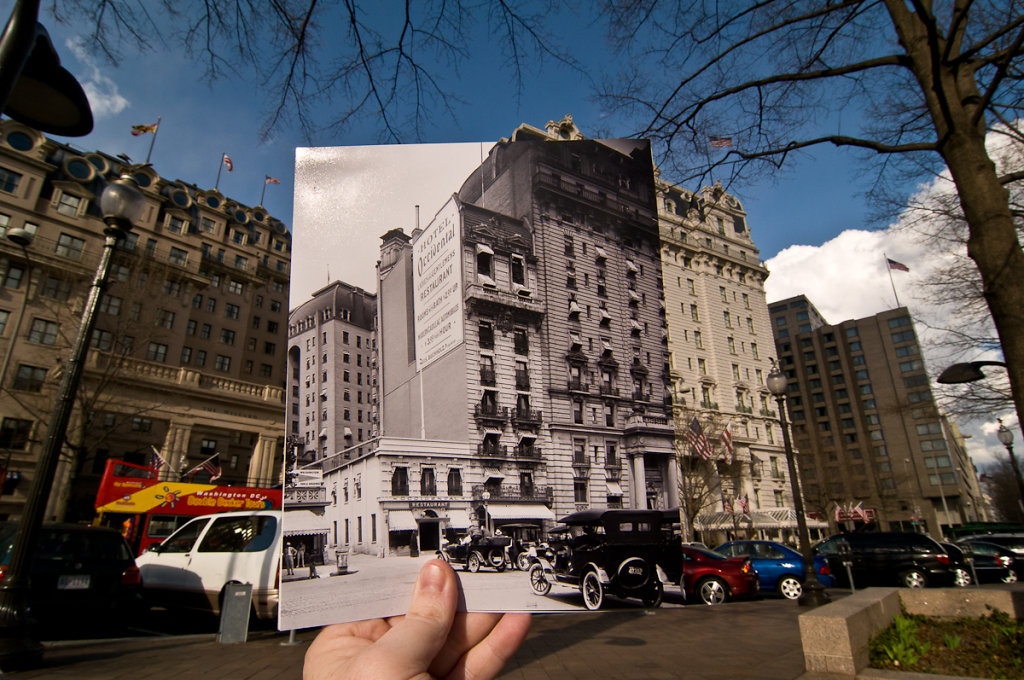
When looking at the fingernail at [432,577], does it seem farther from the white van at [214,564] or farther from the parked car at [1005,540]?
the parked car at [1005,540]

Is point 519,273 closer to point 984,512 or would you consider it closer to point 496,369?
point 496,369

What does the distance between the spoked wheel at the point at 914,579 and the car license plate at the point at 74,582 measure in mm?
16595

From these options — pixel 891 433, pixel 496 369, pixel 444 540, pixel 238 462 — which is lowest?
pixel 444 540

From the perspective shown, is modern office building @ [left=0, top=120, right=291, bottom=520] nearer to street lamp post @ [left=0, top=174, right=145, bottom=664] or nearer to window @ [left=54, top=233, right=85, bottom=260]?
window @ [left=54, top=233, right=85, bottom=260]

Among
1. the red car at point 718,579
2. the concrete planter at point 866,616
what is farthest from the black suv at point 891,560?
the concrete planter at point 866,616

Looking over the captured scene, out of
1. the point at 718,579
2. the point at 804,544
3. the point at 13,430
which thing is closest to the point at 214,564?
the point at 718,579

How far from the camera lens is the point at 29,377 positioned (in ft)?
92.4

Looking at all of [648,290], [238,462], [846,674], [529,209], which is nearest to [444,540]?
[529,209]

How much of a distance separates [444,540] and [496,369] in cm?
59

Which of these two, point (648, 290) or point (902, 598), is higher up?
point (648, 290)

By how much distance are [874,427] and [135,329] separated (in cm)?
9813

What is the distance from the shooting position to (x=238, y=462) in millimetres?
34219

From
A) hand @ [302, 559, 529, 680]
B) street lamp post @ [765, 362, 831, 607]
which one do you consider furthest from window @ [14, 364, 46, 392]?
hand @ [302, 559, 529, 680]

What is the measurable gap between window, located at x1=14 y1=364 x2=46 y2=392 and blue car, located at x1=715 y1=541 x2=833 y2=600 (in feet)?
110
